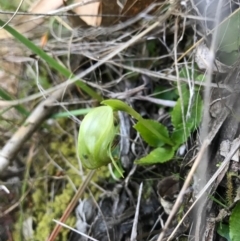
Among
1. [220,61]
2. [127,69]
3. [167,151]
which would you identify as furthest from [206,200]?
[127,69]

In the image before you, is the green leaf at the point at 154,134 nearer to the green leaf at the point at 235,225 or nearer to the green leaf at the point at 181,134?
the green leaf at the point at 181,134

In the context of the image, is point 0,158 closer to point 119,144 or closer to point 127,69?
point 119,144

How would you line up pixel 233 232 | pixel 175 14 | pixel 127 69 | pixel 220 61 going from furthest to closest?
pixel 127 69
pixel 175 14
pixel 220 61
pixel 233 232

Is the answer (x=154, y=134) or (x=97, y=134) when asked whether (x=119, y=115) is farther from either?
(x=97, y=134)

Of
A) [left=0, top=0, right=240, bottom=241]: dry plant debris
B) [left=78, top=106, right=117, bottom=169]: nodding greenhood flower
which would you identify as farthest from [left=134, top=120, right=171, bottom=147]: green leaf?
[left=78, top=106, right=117, bottom=169]: nodding greenhood flower

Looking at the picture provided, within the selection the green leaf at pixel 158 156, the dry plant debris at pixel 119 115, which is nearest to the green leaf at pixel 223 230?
the dry plant debris at pixel 119 115

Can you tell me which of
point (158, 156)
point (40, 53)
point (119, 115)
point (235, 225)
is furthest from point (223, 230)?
point (40, 53)

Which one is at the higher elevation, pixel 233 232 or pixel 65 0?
pixel 65 0
